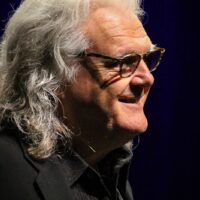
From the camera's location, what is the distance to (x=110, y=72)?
1.33 metres

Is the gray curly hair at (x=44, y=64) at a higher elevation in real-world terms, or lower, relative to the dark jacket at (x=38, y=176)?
Result: higher

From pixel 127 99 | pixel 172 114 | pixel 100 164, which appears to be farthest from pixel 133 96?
pixel 172 114

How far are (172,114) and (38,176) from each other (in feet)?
4.06

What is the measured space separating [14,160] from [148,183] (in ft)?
4.06

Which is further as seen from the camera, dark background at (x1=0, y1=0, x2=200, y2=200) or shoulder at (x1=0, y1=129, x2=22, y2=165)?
dark background at (x1=0, y1=0, x2=200, y2=200)

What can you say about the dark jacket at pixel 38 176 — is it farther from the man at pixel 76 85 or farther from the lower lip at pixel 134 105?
the lower lip at pixel 134 105

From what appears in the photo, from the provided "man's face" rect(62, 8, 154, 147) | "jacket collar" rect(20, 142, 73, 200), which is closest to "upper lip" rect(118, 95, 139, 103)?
"man's face" rect(62, 8, 154, 147)

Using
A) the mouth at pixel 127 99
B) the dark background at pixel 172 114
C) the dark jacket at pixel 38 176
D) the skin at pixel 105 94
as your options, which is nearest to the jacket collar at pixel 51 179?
the dark jacket at pixel 38 176

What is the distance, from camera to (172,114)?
2326 millimetres

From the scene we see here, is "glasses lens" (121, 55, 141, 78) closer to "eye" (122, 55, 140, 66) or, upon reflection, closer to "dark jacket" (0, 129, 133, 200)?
"eye" (122, 55, 140, 66)

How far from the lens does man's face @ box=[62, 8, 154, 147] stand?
4.34 ft

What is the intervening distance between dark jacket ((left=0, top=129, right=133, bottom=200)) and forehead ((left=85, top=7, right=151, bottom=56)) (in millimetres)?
334

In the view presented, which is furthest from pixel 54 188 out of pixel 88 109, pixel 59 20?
pixel 59 20

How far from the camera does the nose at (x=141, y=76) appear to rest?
1349 mm
